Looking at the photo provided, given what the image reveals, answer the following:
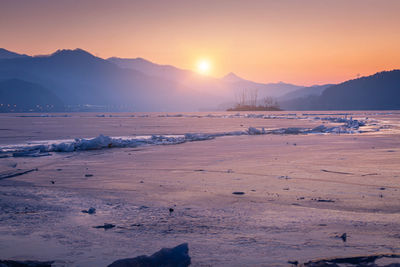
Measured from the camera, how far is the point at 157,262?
10.3 feet

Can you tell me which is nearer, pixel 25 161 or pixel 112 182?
pixel 112 182

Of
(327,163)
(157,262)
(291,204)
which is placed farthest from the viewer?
(327,163)

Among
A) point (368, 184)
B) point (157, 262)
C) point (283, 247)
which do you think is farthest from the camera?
point (368, 184)

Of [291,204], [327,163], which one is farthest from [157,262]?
[327,163]

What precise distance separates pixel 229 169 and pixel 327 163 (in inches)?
119

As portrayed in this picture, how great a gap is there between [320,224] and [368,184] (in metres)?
3.05

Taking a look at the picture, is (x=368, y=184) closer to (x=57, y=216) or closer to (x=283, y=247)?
(x=283, y=247)

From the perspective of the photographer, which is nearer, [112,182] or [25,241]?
[25,241]

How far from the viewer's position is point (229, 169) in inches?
359

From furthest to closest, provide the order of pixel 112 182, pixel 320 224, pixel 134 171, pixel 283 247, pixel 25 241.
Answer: pixel 134 171 → pixel 112 182 → pixel 320 224 → pixel 25 241 → pixel 283 247

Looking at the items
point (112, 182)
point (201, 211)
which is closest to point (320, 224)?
point (201, 211)

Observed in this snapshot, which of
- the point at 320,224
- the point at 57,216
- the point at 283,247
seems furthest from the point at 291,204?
the point at 57,216

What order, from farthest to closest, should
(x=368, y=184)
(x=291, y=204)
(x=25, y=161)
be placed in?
(x=25, y=161)
(x=368, y=184)
(x=291, y=204)

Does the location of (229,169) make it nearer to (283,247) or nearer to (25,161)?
(283,247)
